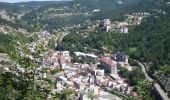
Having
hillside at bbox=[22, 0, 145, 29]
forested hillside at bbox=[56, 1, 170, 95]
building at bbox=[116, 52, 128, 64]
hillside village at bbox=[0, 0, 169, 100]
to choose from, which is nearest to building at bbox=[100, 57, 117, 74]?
hillside village at bbox=[0, 0, 169, 100]

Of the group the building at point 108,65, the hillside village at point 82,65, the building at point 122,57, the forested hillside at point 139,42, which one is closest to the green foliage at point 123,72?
the hillside village at point 82,65

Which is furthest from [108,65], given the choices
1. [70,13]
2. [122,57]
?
[70,13]

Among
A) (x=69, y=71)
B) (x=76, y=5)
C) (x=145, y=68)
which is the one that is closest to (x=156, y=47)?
(x=145, y=68)

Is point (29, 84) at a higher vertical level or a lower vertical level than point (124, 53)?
higher

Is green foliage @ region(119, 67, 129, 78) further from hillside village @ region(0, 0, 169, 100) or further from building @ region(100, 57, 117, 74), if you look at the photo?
building @ region(100, 57, 117, 74)

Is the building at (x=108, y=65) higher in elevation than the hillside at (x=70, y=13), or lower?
higher

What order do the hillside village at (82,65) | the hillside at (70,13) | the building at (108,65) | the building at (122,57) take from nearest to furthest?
the hillside village at (82,65), the building at (108,65), the building at (122,57), the hillside at (70,13)

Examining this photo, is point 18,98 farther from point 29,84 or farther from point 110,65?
point 110,65

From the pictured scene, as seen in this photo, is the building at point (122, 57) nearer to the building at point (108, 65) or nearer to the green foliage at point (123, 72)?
the building at point (108, 65)

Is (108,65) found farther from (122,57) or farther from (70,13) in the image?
(70,13)
